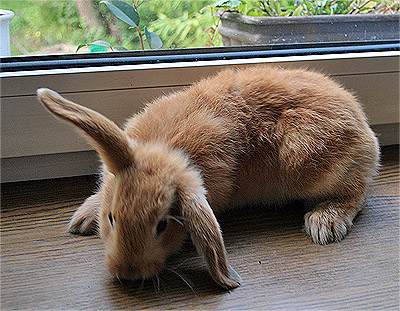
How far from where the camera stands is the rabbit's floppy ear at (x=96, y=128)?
820mm

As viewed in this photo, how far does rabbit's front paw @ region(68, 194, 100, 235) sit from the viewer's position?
1068 millimetres

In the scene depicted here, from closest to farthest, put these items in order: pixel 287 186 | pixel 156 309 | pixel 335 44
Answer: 1. pixel 156 309
2. pixel 287 186
3. pixel 335 44

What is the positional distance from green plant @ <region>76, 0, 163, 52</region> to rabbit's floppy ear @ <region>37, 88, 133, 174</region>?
0.44 meters

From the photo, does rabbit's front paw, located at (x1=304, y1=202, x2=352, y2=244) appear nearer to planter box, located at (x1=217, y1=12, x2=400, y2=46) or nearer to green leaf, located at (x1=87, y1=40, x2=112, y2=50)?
planter box, located at (x1=217, y1=12, x2=400, y2=46)

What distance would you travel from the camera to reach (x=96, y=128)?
2.73ft

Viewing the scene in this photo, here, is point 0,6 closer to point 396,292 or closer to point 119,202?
point 119,202

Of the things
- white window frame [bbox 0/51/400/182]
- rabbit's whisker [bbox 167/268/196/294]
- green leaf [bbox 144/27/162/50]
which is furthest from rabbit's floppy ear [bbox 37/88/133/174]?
green leaf [bbox 144/27/162/50]

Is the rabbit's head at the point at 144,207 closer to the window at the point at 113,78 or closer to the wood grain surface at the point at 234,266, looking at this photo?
the wood grain surface at the point at 234,266

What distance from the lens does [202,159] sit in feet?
3.25

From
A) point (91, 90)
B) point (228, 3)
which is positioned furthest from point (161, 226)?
point (228, 3)

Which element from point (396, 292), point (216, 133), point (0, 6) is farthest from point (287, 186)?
point (0, 6)

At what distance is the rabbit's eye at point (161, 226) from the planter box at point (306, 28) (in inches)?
26.1

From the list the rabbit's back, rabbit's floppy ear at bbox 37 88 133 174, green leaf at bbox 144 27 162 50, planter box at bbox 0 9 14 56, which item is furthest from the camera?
green leaf at bbox 144 27 162 50

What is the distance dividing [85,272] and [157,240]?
0.18 m
